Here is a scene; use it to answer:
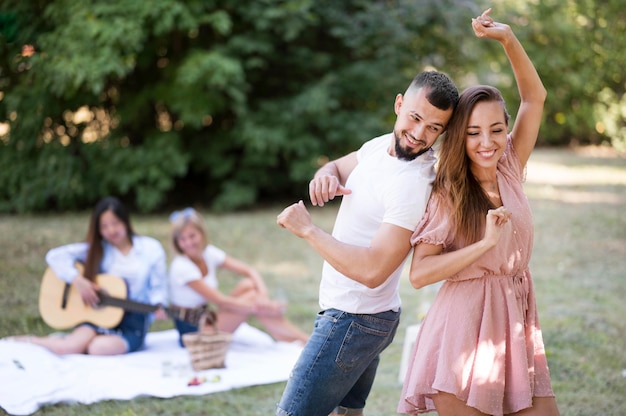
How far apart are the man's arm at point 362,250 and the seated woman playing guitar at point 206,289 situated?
282 centimetres

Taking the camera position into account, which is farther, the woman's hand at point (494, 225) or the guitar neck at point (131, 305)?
the guitar neck at point (131, 305)

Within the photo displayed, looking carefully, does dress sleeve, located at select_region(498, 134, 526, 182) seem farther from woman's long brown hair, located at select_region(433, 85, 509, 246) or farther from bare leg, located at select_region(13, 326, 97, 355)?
bare leg, located at select_region(13, 326, 97, 355)

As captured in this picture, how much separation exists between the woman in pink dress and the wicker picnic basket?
239cm

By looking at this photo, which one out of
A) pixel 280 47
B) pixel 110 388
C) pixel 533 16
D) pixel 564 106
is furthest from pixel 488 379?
pixel 564 106

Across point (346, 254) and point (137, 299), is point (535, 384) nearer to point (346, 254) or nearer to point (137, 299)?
point (346, 254)

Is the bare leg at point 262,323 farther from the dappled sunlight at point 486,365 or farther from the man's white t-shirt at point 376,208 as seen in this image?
the dappled sunlight at point 486,365

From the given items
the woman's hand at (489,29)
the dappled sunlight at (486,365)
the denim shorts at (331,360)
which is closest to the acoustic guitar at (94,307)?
the denim shorts at (331,360)

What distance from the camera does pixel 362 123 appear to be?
392 inches

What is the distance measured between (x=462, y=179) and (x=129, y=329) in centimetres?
322

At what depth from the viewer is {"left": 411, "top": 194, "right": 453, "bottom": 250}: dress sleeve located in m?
2.37

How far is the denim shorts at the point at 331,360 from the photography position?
248 centimetres

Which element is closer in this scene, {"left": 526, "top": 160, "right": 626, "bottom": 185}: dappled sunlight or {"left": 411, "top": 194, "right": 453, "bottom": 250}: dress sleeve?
{"left": 411, "top": 194, "right": 453, "bottom": 250}: dress sleeve

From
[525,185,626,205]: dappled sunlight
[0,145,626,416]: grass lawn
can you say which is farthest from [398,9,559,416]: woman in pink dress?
[525,185,626,205]: dappled sunlight

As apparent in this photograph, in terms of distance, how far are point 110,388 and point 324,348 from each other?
7.34 feet
